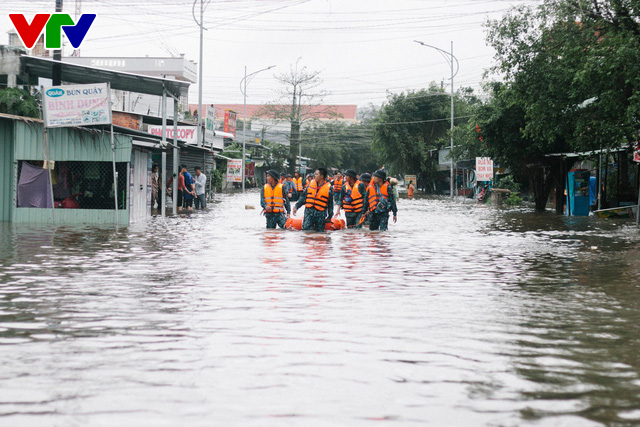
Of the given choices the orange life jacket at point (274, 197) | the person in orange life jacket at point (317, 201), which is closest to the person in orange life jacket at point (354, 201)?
the person in orange life jacket at point (317, 201)

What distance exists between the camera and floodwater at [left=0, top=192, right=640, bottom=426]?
438cm

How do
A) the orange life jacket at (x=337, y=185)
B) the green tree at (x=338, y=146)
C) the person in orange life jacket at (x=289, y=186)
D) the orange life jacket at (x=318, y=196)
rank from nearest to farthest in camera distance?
the orange life jacket at (x=318, y=196), the person in orange life jacket at (x=289, y=186), the orange life jacket at (x=337, y=185), the green tree at (x=338, y=146)

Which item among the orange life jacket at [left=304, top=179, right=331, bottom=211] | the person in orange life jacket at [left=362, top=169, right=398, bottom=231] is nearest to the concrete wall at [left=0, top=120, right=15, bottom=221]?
the orange life jacket at [left=304, top=179, right=331, bottom=211]

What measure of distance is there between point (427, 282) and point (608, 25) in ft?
47.3

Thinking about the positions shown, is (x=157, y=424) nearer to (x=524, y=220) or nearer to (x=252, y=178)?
(x=524, y=220)

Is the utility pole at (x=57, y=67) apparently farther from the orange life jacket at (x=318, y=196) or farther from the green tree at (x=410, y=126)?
the green tree at (x=410, y=126)

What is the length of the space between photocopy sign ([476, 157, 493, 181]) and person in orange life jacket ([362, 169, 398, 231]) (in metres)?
28.2

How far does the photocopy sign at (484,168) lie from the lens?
154 feet

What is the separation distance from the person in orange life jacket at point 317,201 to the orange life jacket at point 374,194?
1.03 meters

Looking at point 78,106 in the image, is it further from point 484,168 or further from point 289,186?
point 484,168

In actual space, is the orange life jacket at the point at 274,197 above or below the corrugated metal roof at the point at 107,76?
below

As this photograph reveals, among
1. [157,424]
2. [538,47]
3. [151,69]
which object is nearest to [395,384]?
[157,424]

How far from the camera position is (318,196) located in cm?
1836

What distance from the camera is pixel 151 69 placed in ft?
229
